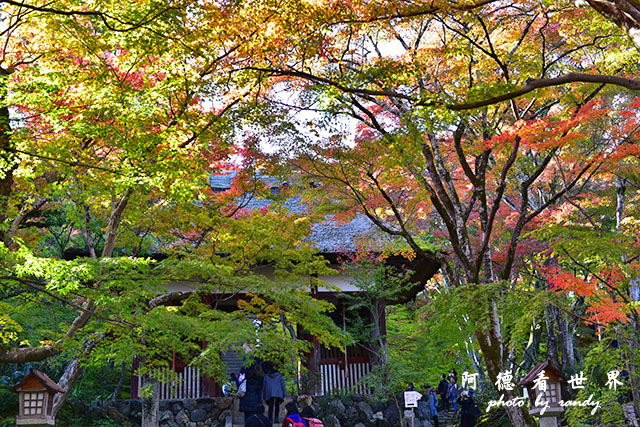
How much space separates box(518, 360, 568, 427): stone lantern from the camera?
7977 mm

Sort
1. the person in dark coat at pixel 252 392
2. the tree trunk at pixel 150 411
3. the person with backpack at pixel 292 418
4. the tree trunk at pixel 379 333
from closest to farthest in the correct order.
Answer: the person with backpack at pixel 292 418
the person in dark coat at pixel 252 392
the tree trunk at pixel 150 411
the tree trunk at pixel 379 333

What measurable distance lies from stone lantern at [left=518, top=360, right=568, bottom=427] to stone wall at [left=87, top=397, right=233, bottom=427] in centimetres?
699

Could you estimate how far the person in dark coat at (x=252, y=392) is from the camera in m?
8.93

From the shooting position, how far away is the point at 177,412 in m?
12.4

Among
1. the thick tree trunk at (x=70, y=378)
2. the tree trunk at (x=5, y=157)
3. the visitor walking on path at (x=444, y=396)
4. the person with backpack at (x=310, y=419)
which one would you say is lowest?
the visitor walking on path at (x=444, y=396)

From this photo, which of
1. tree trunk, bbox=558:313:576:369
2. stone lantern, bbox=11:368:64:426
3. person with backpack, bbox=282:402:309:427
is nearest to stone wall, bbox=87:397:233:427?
person with backpack, bbox=282:402:309:427

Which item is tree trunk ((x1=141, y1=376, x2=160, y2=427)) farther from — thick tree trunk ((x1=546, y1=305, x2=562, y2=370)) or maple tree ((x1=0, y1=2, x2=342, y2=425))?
thick tree trunk ((x1=546, y1=305, x2=562, y2=370))

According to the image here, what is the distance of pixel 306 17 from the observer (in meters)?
6.43

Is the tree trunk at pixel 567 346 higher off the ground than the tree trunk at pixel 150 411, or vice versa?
the tree trunk at pixel 567 346

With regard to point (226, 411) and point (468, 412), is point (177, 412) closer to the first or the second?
point (226, 411)

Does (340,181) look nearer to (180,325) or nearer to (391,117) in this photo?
(391,117)

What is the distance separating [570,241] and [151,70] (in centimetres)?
675

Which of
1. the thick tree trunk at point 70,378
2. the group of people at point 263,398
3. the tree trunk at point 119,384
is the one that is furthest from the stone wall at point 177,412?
the thick tree trunk at point 70,378

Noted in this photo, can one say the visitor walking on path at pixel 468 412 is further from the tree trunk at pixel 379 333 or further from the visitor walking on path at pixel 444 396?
the visitor walking on path at pixel 444 396
